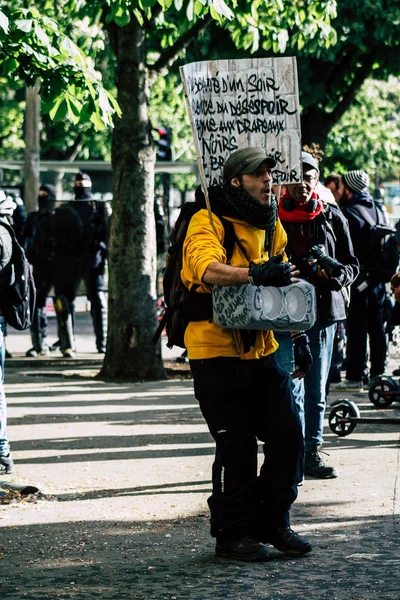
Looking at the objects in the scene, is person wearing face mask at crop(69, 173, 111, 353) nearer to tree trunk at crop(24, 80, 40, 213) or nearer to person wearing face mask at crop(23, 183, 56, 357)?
person wearing face mask at crop(23, 183, 56, 357)

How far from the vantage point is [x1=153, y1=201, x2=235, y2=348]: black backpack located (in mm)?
5867

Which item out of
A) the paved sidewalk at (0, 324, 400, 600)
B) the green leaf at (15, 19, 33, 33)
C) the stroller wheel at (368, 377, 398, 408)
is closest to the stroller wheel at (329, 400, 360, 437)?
the paved sidewalk at (0, 324, 400, 600)

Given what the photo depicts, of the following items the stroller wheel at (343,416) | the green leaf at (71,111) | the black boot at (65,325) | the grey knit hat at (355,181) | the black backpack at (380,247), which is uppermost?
the green leaf at (71,111)

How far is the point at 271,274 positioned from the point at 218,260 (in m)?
0.32

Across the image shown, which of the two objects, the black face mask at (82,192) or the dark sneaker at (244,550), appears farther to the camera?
the black face mask at (82,192)

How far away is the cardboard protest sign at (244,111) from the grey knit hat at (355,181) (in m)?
5.10

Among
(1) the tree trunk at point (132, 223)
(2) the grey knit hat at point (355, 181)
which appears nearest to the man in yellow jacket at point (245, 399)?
(2) the grey knit hat at point (355, 181)

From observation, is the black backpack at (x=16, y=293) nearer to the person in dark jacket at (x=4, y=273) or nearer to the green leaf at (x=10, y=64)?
the person in dark jacket at (x=4, y=273)

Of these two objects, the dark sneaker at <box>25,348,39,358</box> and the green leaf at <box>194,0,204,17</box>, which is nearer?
the green leaf at <box>194,0,204,17</box>

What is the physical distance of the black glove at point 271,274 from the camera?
546cm

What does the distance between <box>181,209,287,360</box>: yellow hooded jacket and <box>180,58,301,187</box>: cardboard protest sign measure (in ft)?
1.54

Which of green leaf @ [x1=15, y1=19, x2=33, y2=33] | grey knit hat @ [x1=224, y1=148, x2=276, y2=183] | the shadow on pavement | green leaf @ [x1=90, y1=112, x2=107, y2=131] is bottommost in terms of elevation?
the shadow on pavement

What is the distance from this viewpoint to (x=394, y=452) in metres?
8.82

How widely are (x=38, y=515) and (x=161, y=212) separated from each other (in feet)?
32.5
